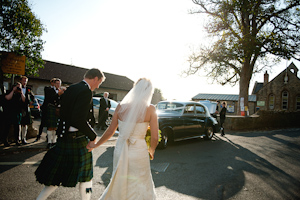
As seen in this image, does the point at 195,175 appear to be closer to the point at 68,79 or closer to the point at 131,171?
the point at 131,171

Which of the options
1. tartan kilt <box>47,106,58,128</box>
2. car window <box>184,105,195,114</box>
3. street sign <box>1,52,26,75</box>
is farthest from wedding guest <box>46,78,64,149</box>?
car window <box>184,105,195,114</box>

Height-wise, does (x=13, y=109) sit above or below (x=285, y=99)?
below

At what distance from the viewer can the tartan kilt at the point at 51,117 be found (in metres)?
6.11

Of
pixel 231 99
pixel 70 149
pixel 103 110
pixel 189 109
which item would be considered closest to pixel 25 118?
pixel 103 110

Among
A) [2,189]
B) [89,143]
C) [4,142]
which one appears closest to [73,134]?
[89,143]

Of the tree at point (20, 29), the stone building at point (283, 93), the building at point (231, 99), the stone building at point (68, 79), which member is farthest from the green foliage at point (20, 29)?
the stone building at point (283, 93)

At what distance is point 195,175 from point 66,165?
126 inches

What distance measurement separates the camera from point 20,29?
339 inches

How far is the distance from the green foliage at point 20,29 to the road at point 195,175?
196 inches

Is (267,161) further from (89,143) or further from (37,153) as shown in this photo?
(37,153)

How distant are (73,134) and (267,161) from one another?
6155mm

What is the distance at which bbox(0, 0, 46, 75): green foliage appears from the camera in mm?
8414

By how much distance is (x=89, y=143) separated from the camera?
270 centimetres

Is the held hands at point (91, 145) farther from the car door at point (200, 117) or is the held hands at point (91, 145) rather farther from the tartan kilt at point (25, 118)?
the car door at point (200, 117)
